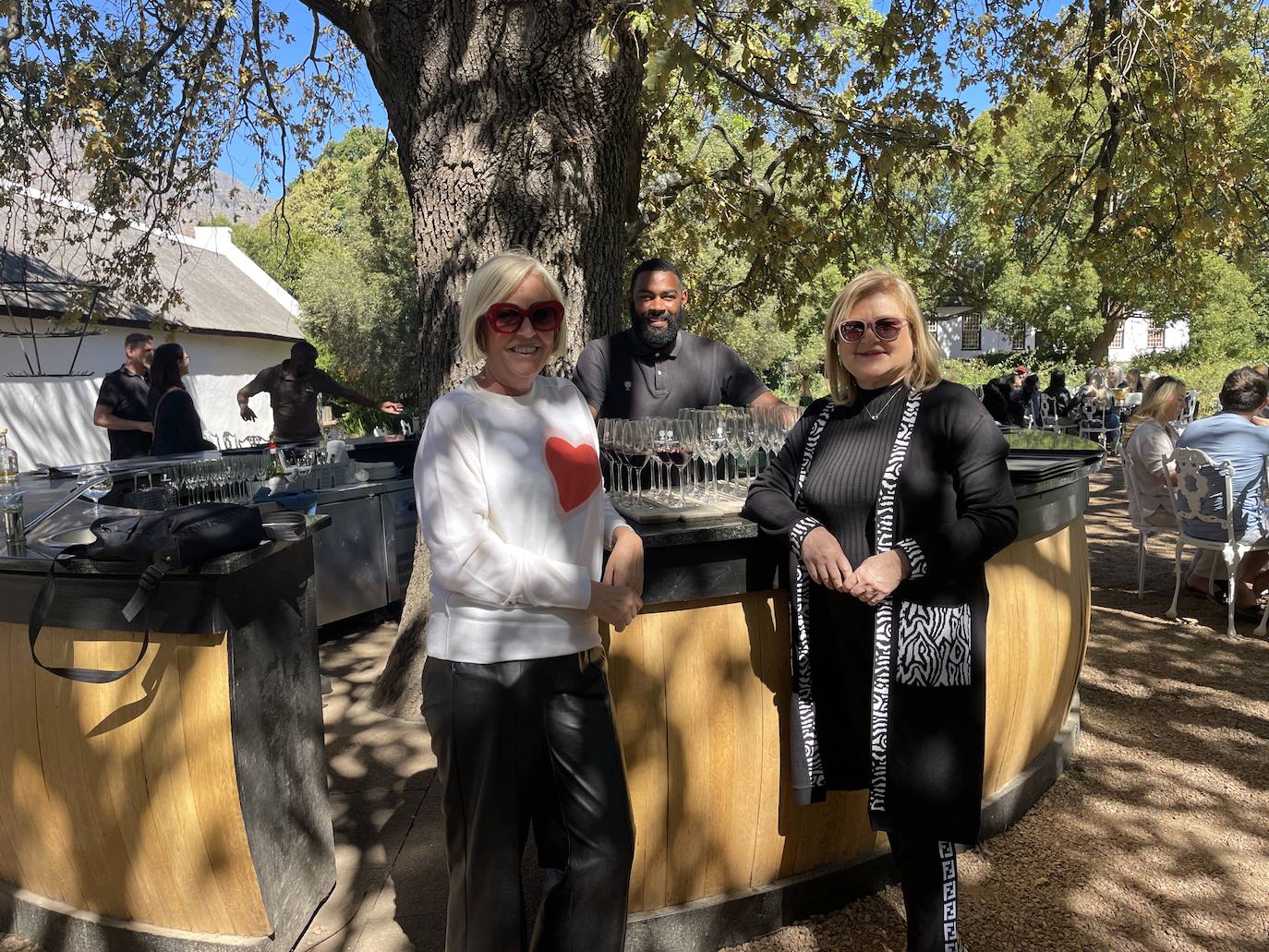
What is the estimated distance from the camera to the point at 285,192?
8305 mm

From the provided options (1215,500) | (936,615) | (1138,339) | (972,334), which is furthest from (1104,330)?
(936,615)

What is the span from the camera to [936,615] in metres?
2.32

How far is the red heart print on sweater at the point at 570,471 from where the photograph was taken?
80.8 inches

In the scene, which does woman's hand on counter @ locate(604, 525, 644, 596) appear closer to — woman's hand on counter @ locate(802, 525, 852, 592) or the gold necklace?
woman's hand on counter @ locate(802, 525, 852, 592)

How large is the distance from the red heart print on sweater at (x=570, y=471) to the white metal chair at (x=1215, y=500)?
201 inches

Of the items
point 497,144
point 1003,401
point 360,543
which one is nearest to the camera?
point 497,144

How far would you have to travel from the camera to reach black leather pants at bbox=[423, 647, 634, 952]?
2.00 meters

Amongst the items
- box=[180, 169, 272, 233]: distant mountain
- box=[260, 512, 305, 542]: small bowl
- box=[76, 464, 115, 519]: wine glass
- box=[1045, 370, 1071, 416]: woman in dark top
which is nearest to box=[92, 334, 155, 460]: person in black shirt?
box=[180, 169, 272, 233]: distant mountain

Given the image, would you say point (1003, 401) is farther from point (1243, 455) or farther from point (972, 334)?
point (972, 334)

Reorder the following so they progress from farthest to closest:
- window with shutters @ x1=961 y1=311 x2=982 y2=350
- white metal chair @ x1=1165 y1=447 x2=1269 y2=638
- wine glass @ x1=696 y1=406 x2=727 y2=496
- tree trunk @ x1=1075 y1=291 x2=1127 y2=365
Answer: window with shutters @ x1=961 y1=311 x2=982 y2=350 → tree trunk @ x1=1075 y1=291 x2=1127 y2=365 → white metal chair @ x1=1165 y1=447 x2=1269 y2=638 → wine glass @ x1=696 y1=406 x2=727 y2=496

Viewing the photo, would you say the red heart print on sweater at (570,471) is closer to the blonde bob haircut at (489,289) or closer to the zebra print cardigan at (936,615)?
the blonde bob haircut at (489,289)

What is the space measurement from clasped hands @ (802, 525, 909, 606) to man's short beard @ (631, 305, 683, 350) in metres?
1.83

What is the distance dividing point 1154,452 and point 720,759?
512 centimetres

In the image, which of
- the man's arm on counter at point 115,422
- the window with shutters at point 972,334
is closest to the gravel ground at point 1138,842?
the man's arm on counter at point 115,422
